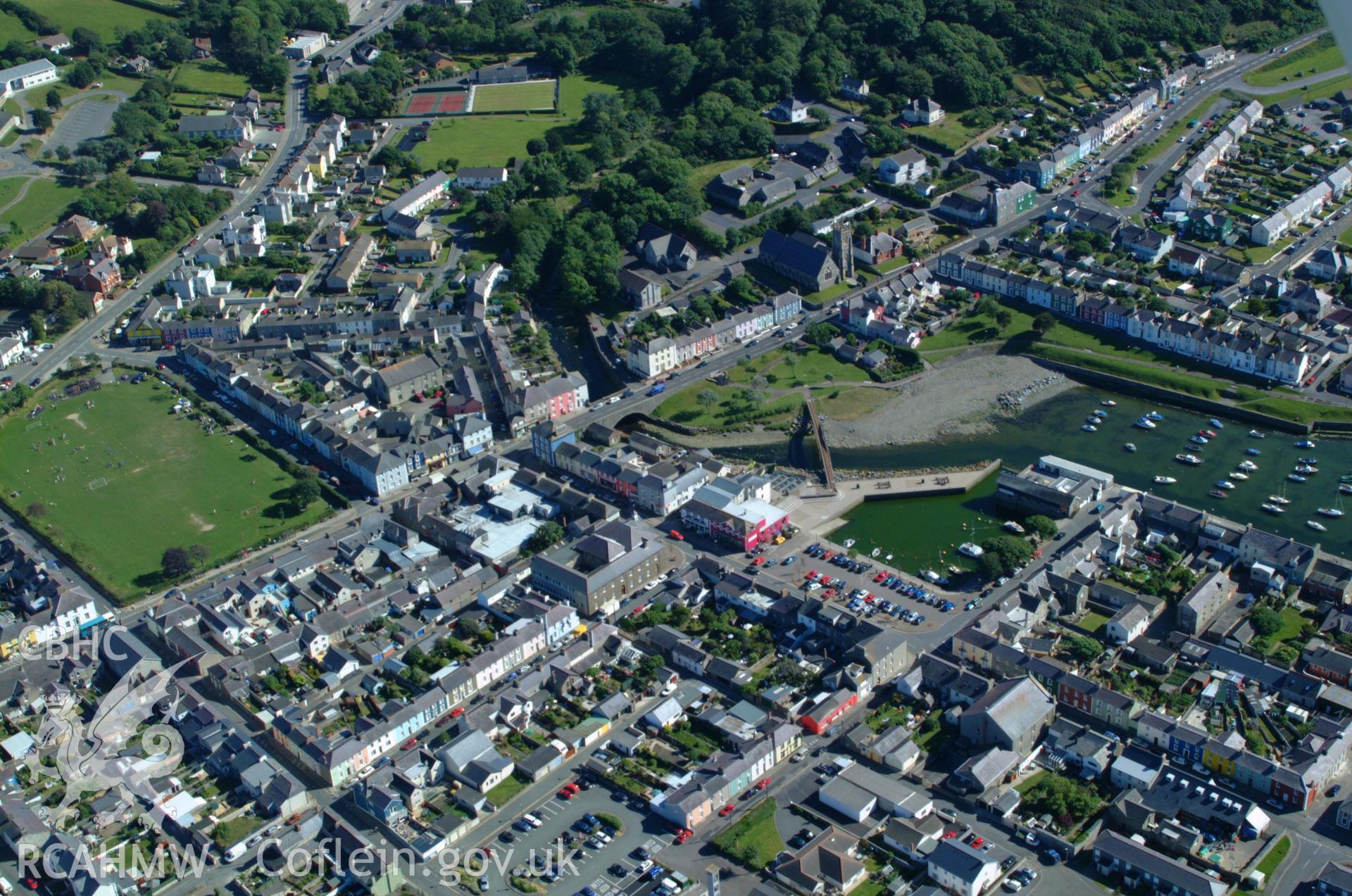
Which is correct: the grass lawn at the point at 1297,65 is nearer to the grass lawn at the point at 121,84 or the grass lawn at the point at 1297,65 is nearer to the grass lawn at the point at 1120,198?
the grass lawn at the point at 1120,198

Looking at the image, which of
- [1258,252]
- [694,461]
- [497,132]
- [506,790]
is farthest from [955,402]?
[497,132]

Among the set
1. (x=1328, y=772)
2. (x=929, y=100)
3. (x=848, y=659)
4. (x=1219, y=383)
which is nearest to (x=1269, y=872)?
(x=1328, y=772)

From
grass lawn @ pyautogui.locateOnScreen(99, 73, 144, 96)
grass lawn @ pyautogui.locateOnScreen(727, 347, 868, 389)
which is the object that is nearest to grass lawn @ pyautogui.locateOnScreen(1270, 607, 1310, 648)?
grass lawn @ pyautogui.locateOnScreen(727, 347, 868, 389)

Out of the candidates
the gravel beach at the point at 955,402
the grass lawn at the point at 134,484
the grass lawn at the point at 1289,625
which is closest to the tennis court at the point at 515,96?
the grass lawn at the point at 134,484

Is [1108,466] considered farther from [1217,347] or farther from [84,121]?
[84,121]

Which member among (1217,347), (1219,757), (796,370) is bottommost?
(796,370)

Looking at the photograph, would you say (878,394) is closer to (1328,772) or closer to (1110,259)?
(1110,259)

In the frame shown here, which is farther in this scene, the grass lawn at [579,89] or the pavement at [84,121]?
the grass lawn at [579,89]
